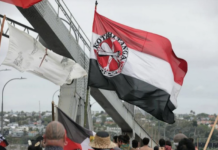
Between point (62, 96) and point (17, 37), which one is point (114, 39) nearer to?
point (17, 37)

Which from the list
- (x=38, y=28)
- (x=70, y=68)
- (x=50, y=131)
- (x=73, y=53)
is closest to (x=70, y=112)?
(x=73, y=53)

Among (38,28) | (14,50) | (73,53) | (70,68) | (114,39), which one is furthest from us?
(73,53)

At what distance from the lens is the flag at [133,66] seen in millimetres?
12172

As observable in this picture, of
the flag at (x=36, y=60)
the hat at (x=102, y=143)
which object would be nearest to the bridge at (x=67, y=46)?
the flag at (x=36, y=60)

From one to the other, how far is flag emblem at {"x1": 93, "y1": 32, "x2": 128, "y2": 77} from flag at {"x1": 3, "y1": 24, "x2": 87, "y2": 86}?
1564 millimetres

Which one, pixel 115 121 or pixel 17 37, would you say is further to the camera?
pixel 115 121

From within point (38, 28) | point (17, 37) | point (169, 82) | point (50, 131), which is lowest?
point (50, 131)

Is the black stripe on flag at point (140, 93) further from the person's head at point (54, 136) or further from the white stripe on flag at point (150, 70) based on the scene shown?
the person's head at point (54, 136)

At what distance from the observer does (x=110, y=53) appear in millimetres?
12297

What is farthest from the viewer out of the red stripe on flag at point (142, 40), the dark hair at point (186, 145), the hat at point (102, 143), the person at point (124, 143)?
the red stripe on flag at point (142, 40)

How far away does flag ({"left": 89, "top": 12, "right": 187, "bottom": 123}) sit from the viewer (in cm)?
1217

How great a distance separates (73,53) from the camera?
19.8 metres

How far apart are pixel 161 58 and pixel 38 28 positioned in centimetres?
607

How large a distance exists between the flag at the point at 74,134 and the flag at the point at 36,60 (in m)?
2.48
